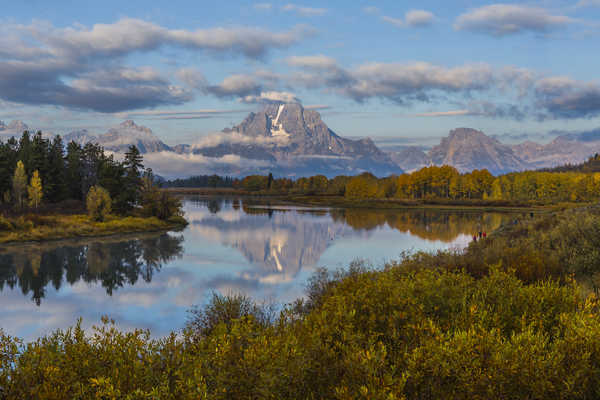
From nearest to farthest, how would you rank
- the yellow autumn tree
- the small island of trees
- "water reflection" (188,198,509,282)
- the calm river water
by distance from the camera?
the calm river water → "water reflection" (188,198,509,282) → the small island of trees → the yellow autumn tree

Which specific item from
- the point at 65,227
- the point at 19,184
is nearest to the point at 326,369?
the point at 65,227

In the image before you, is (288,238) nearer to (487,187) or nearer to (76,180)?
(76,180)

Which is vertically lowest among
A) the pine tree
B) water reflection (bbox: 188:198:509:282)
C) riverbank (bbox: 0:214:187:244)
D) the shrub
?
water reflection (bbox: 188:198:509:282)

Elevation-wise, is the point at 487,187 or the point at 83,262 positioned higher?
the point at 487,187

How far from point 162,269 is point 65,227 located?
2831 centimetres

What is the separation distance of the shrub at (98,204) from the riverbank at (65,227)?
98 centimetres

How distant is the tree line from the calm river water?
1254cm

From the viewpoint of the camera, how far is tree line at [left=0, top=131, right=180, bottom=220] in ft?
238

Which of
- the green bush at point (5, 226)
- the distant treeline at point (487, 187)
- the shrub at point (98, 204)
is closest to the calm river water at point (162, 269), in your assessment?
the green bush at point (5, 226)

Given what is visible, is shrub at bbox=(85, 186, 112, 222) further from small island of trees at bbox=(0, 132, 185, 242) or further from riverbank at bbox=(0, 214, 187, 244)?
riverbank at bbox=(0, 214, 187, 244)

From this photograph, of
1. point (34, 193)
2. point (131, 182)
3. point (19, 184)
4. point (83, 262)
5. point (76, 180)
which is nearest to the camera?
point (83, 262)

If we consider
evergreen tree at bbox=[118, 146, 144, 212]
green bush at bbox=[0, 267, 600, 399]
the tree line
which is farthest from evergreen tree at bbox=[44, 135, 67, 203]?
green bush at bbox=[0, 267, 600, 399]

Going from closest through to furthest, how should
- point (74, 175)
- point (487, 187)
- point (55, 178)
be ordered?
point (55, 178) → point (74, 175) → point (487, 187)

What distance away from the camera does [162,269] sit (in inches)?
1527
